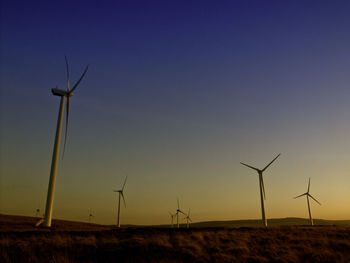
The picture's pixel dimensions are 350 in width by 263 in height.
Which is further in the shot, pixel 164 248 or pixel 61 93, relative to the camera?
pixel 61 93

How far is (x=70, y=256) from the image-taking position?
80.7 feet

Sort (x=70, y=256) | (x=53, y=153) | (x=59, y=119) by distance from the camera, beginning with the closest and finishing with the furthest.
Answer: (x=70, y=256) < (x=53, y=153) < (x=59, y=119)

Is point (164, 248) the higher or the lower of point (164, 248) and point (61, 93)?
the lower

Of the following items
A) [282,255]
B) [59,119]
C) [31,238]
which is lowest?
[282,255]

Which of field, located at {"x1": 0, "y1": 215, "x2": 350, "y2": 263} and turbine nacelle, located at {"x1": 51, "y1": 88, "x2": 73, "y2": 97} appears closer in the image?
field, located at {"x1": 0, "y1": 215, "x2": 350, "y2": 263}

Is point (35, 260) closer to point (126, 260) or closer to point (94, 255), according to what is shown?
point (94, 255)

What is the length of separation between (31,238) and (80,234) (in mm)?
5722

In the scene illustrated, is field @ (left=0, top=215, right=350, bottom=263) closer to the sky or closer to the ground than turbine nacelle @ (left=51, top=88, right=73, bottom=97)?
closer to the ground

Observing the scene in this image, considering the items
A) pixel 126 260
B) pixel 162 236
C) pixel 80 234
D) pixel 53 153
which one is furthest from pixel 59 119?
pixel 126 260

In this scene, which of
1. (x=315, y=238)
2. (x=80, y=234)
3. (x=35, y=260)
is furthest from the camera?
(x=315, y=238)

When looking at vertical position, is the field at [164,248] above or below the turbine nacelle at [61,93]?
below

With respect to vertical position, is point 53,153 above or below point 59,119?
below

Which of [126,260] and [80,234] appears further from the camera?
[80,234]

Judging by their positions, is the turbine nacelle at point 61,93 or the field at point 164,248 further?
the turbine nacelle at point 61,93
